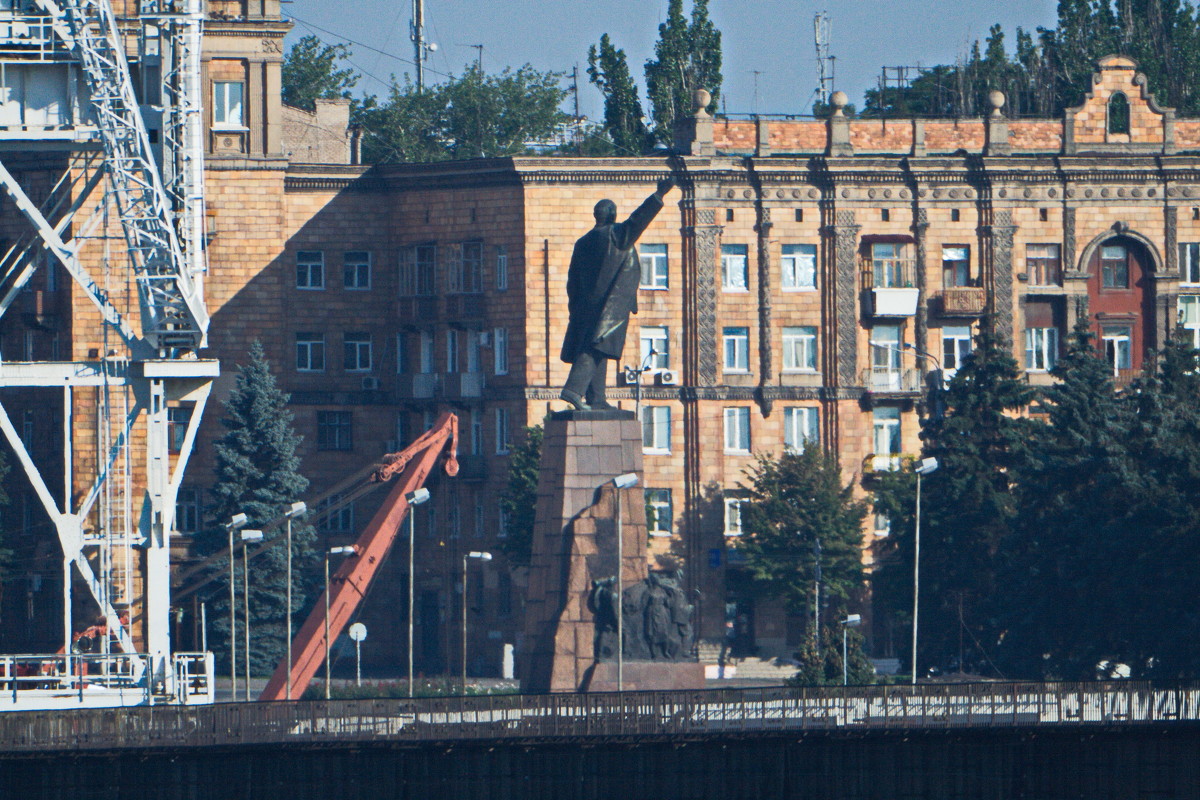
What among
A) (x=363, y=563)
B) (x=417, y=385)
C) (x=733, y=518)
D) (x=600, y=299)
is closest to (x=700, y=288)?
(x=733, y=518)

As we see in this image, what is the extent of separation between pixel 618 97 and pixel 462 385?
731 inches

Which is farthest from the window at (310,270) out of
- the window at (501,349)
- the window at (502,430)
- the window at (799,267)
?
the window at (799,267)

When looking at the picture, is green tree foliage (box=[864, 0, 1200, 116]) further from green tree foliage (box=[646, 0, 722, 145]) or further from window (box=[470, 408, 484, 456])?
window (box=[470, 408, 484, 456])

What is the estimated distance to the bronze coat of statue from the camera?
5684cm

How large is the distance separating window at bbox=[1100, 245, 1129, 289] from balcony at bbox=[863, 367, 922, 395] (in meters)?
6.57

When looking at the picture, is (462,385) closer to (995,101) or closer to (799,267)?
(799,267)

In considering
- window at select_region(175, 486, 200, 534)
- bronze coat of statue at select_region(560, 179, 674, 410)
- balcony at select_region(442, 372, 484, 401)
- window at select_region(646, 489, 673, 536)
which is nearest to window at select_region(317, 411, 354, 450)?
balcony at select_region(442, 372, 484, 401)

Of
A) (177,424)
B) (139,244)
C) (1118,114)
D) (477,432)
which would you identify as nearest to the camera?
(139,244)

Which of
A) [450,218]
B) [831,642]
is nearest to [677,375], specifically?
[450,218]

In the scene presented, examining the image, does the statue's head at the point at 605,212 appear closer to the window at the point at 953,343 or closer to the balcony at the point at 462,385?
the balcony at the point at 462,385

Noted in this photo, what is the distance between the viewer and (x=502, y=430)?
84.6 metres

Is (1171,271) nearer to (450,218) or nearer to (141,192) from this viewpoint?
(450,218)

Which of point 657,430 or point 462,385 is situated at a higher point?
point 462,385

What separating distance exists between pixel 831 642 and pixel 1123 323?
2347 centimetres
